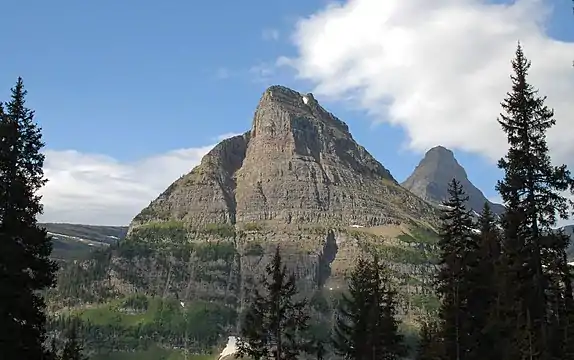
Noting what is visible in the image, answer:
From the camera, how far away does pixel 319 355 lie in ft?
148

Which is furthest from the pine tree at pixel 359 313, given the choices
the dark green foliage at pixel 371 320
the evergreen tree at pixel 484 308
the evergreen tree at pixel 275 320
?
the evergreen tree at pixel 275 320

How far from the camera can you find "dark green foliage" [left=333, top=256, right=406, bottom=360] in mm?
46719

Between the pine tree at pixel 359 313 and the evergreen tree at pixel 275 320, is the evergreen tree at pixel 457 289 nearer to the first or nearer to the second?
the evergreen tree at pixel 275 320

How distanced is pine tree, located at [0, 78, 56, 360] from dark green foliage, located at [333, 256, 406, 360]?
79.2 ft

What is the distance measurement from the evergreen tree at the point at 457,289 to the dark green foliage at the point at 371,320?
813 cm

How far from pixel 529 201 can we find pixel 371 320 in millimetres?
18672

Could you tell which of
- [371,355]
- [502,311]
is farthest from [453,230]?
[371,355]

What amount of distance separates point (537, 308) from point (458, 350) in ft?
17.4

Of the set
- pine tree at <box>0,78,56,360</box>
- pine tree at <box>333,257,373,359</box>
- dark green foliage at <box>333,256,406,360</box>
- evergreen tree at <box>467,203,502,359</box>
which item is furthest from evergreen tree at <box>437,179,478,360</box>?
pine tree at <box>0,78,56,360</box>

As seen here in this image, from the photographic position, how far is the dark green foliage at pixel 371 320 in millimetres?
46719

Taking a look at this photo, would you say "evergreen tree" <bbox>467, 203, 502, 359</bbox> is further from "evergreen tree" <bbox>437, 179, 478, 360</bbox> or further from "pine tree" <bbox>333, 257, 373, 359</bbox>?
"pine tree" <bbox>333, 257, 373, 359</bbox>

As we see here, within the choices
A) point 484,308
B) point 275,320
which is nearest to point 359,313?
point 484,308

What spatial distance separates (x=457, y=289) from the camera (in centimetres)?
3709

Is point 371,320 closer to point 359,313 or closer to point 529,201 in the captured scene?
point 359,313
